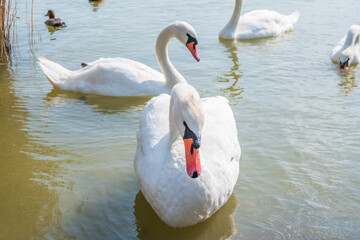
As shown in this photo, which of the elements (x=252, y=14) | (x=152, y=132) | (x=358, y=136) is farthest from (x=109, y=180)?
(x=252, y=14)

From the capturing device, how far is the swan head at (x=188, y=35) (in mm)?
7230

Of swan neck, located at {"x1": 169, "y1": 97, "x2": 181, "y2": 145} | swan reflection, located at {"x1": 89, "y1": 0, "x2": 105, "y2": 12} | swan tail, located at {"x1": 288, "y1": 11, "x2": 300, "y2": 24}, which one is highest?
swan neck, located at {"x1": 169, "y1": 97, "x2": 181, "y2": 145}

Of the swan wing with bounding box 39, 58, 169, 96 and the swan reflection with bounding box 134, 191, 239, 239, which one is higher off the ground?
the swan wing with bounding box 39, 58, 169, 96

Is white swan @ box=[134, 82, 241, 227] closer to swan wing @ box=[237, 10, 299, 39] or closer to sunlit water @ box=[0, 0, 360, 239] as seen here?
sunlit water @ box=[0, 0, 360, 239]

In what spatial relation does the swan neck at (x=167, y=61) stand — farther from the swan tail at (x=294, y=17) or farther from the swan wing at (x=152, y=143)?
the swan tail at (x=294, y=17)

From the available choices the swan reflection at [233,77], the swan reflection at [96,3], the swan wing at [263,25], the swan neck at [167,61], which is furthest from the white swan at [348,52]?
the swan reflection at [96,3]

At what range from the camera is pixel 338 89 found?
303 inches

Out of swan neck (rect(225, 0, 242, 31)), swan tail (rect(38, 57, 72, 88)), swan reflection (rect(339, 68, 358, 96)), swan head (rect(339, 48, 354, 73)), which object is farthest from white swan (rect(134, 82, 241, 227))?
swan neck (rect(225, 0, 242, 31))

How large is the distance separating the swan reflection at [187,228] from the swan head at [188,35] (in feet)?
11.3

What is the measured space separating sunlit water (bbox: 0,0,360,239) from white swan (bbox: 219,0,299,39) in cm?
25

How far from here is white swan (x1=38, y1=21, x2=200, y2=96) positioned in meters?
7.18

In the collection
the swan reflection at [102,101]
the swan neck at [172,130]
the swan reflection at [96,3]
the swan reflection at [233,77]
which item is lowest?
the swan reflection at [102,101]

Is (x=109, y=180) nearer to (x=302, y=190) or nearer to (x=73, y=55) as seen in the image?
(x=302, y=190)

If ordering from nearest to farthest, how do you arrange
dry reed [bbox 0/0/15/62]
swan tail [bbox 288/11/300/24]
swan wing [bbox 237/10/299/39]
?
dry reed [bbox 0/0/15/62], swan wing [bbox 237/10/299/39], swan tail [bbox 288/11/300/24]
